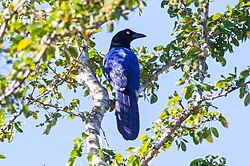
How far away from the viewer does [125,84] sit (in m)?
6.82

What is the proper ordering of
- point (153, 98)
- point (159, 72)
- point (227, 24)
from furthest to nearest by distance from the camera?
point (153, 98) → point (159, 72) → point (227, 24)

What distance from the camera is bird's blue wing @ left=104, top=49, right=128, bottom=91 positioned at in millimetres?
6840

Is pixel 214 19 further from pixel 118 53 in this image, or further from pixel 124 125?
pixel 118 53

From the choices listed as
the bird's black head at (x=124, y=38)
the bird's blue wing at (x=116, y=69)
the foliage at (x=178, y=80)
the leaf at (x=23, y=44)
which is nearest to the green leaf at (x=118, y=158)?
the foliage at (x=178, y=80)

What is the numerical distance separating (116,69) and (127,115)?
0.90 metres

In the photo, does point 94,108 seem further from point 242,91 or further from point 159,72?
point 242,91

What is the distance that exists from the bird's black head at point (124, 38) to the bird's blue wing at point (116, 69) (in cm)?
61

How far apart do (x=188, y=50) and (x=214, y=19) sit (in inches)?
14.5

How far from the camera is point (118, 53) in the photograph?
766 cm

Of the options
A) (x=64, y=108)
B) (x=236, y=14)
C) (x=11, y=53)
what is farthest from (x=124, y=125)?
(x=11, y=53)

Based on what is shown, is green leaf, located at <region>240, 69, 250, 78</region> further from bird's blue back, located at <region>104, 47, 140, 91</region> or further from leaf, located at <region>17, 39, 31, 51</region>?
leaf, located at <region>17, 39, 31, 51</region>

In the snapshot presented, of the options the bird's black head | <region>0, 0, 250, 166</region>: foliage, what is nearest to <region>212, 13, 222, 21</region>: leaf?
<region>0, 0, 250, 166</region>: foliage

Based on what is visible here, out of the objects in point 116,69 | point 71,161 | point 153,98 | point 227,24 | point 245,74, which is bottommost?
point 71,161

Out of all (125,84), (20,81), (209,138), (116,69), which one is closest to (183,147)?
(209,138)
